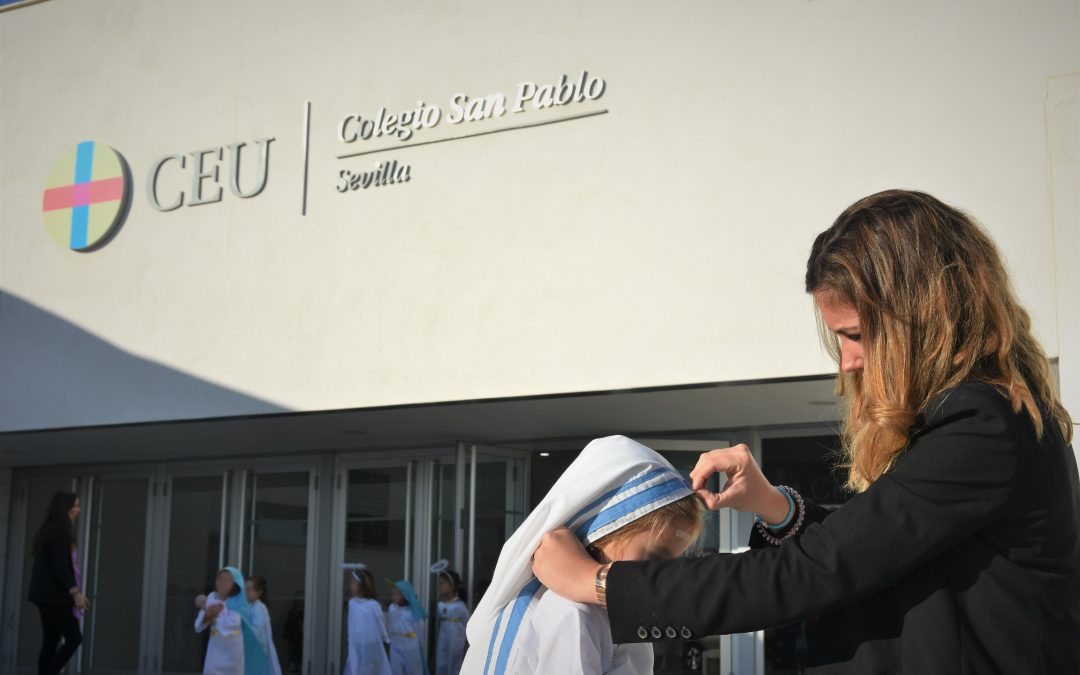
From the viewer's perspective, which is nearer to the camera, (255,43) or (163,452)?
(255,43)

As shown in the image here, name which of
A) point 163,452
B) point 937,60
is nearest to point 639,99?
point 937,60

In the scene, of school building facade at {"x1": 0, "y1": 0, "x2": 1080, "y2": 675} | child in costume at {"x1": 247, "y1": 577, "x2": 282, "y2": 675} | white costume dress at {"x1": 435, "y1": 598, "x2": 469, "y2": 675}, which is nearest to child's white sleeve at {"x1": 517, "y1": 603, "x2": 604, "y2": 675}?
school building facade at {"x1": 0, "y1": 0, "x2": 1080, "y2": 675}

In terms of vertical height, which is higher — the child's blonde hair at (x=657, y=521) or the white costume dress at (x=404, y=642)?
the child's blonde hair at (x=657, y=521)

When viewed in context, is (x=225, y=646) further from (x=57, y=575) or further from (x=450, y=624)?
(x=450, y=624)

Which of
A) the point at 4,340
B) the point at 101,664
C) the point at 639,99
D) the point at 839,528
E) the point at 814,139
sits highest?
the point at 639,99

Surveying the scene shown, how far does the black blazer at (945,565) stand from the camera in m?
1.40

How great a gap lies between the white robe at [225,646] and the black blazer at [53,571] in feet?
3.79

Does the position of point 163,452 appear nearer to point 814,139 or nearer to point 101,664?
point 101,664

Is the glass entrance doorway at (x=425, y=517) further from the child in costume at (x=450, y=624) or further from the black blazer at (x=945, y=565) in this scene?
the black blazer at (x=945, y=565)

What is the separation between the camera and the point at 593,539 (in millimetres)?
1873

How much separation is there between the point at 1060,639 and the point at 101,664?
15.3 meters

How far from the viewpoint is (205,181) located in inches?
400

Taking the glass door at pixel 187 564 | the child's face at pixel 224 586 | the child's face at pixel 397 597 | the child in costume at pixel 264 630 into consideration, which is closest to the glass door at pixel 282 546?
the glass door at pixel 187 564

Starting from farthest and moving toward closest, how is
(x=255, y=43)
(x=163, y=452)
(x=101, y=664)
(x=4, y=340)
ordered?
(x=101, y=664) → (x=163, y=452) → (x=4, y=340) → (x=255, y=43)
